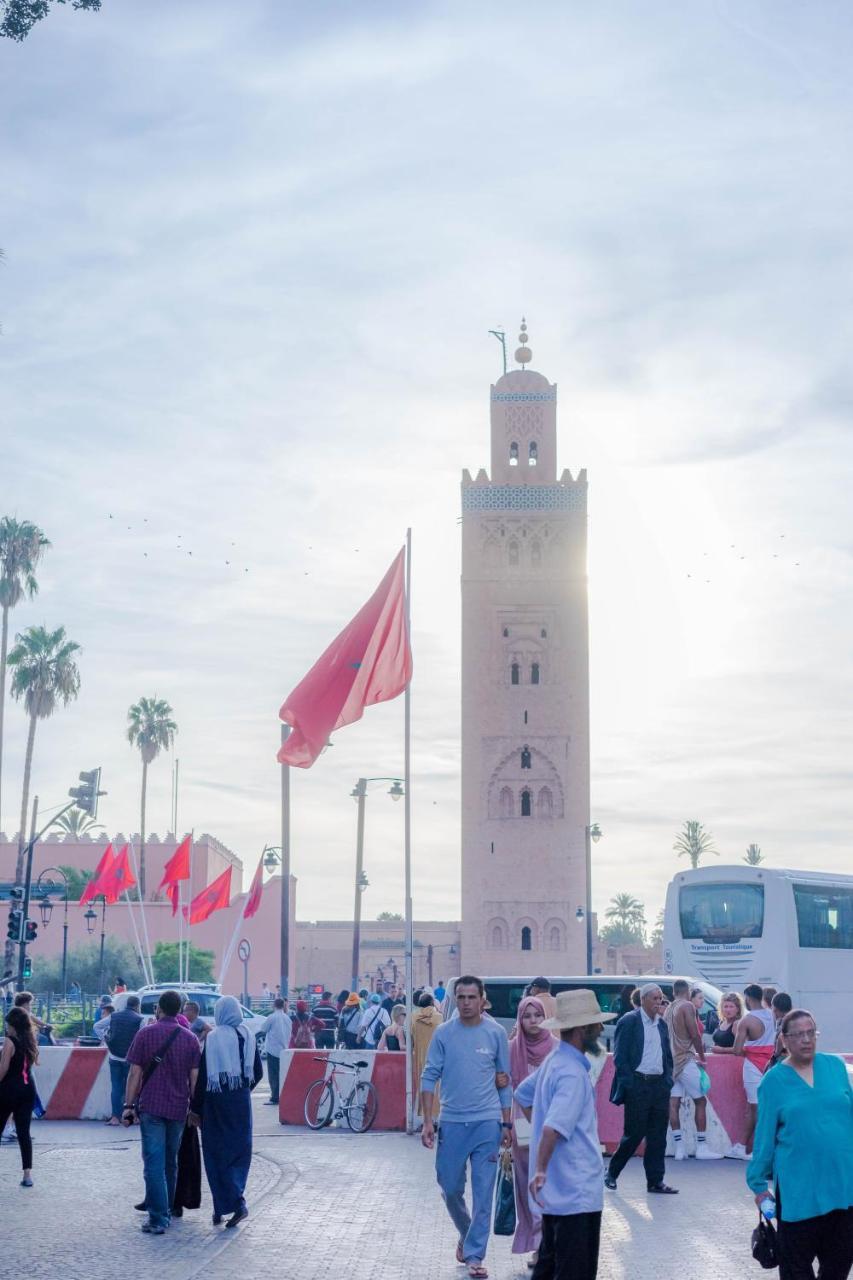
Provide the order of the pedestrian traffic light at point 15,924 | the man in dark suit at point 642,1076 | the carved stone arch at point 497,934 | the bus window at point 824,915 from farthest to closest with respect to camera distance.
Answer: the carved stone arch at point 497,934, the pedestrian traffic light at point 15,924, the bus window at point 824,915, the man in dark suit at point 642,1076

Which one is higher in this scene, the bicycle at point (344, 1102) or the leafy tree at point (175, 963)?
the leafy tree at point (175, 963)

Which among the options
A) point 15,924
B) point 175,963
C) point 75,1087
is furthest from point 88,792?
point 175,963

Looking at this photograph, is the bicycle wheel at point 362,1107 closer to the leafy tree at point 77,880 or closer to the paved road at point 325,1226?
the paved road at point 325,1226

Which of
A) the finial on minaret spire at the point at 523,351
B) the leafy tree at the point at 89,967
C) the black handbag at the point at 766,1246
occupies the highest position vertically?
the finial on minaret spire at the point at 523,351

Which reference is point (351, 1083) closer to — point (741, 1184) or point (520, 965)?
point (741, 1184)

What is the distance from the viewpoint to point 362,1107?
763 inches

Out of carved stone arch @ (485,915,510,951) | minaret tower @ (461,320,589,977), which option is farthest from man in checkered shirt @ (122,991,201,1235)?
carved stone arch @ (485,915,510,951)

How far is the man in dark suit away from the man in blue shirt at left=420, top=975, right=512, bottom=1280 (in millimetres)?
4043

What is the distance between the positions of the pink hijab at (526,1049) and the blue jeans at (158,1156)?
2489mm

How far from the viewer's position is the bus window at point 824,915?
29698 millimetres

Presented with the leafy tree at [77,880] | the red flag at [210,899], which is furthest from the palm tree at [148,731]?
the red flag at [210,899]

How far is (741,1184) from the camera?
1448 cm

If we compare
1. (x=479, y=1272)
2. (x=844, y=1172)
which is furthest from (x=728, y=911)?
(x=844, y=1172)

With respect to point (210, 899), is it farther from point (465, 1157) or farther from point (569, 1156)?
point (569, 1156)
